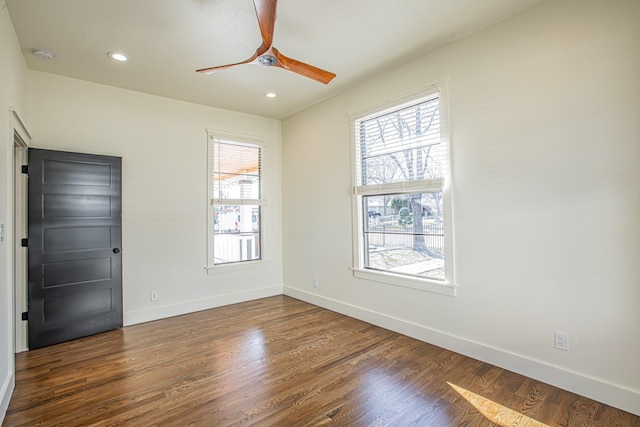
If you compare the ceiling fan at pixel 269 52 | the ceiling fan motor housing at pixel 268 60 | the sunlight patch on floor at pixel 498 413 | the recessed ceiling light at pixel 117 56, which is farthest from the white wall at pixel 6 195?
the sunlight patch on floor at pixel 498 413

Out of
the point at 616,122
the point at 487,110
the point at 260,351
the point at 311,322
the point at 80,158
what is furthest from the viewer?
the point at 311,322

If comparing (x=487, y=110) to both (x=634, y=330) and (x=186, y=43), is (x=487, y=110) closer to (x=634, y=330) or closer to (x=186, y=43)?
(x=634, y=330)

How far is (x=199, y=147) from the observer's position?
14.9ft

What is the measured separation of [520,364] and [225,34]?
3.73m

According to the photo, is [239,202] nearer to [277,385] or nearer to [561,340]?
[277,385]

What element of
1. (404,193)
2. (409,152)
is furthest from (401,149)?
(404,193)

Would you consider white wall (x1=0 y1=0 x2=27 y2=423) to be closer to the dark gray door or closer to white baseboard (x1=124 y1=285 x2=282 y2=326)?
the dark gray door

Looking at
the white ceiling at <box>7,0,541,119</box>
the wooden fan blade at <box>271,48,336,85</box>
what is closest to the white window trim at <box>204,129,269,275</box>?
the white ceiling at <box>7,0,541,119</box>

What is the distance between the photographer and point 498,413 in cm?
211

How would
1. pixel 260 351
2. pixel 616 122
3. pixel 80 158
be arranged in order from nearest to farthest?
1. pixel 616 122
2. pixel 260 351
3. pixel 80 158

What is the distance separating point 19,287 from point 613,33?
5.48 meters

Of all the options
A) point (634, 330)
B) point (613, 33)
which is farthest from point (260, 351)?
point (613, 33)

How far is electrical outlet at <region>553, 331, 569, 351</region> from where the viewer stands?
2.38 m

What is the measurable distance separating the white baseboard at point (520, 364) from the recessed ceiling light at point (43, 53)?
13.8ft
